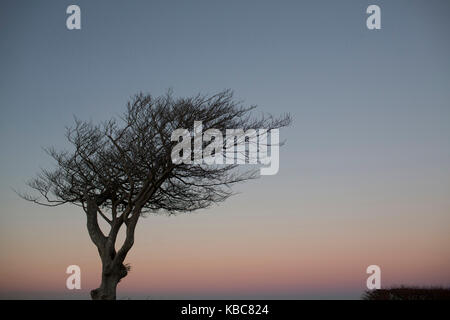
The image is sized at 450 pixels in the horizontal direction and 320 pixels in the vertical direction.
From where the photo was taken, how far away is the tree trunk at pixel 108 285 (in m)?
15.7

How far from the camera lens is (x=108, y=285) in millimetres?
15781

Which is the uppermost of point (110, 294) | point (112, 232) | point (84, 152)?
point (84, 152)

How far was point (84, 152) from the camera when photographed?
698 inches

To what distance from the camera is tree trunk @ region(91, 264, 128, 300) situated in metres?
15.7

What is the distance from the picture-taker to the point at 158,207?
61.1 ft

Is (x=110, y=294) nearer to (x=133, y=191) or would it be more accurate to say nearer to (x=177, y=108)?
(x=133, y=191)
